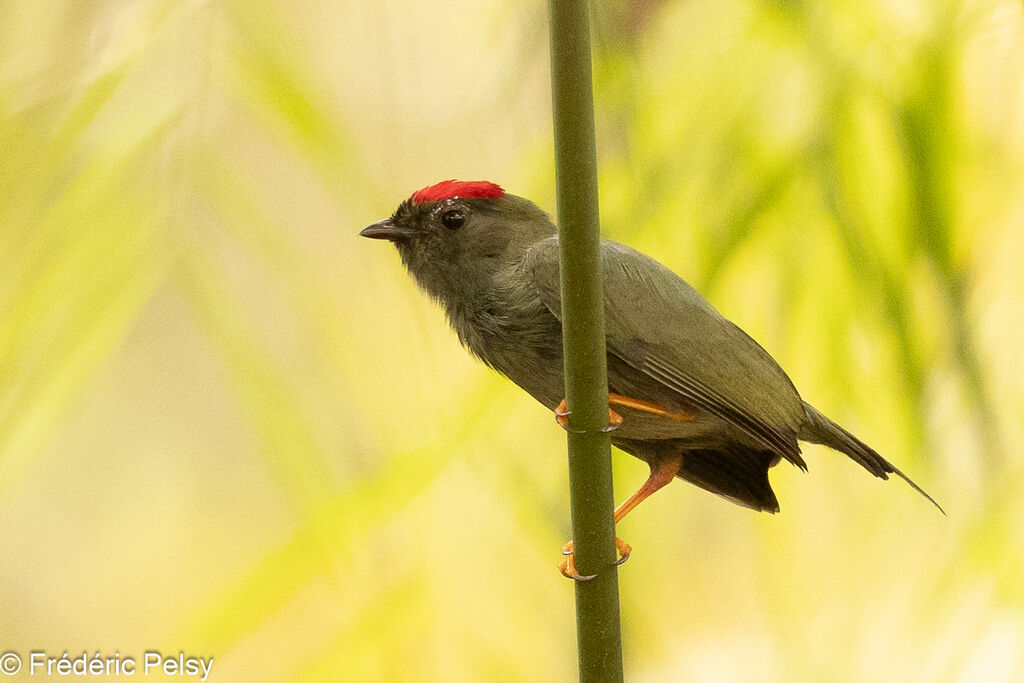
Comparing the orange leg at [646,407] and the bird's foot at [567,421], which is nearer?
the bird's foot at [567,421]

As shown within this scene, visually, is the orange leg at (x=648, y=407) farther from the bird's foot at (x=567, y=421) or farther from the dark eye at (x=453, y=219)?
the dark eye at (x=453, y=219)

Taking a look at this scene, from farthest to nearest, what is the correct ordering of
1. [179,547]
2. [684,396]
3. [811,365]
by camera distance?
[179,547] < [811,365] < [684,396]

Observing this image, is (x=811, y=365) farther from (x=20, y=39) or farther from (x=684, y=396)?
(x=20, y=39)

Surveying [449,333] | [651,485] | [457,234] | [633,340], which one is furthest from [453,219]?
[449,333]

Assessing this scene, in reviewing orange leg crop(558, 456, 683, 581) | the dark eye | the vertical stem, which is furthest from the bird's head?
the vertical stem

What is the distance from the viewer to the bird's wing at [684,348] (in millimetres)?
1249

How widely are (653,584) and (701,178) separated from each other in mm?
874

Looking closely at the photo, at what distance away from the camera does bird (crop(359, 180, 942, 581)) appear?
4.12 feet

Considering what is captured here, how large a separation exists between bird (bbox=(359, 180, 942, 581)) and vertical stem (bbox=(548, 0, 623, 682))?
26 centimetres

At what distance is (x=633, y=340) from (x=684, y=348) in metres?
0.08

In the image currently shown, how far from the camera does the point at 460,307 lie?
1.36m

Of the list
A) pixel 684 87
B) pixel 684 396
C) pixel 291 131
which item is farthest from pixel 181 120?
pixel 684 396

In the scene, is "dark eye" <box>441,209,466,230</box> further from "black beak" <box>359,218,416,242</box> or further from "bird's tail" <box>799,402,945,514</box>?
"bird's tail" <box>799,402,945,514</box>

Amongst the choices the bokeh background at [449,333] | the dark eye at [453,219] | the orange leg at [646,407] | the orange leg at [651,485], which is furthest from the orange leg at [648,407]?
the bokeh background at [449,333]
